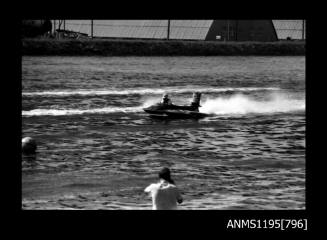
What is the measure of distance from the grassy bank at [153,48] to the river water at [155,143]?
88.2ft

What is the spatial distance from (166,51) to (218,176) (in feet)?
317

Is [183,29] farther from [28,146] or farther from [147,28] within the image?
[28,146]

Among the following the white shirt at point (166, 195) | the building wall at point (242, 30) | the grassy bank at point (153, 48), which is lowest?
the white shirt at point (166, 195)

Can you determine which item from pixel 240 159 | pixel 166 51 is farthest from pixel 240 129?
pixel 166 51

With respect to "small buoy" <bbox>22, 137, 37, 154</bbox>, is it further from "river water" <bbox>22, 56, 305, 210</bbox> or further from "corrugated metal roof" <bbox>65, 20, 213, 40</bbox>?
"corrugated metal roof" <bbox>65, 20, 213, 40</bbox>

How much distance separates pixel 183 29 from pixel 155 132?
93.2 meters

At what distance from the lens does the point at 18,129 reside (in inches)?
465

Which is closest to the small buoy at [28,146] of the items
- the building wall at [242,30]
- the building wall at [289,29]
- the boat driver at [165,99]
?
the boat driver at [165,99]

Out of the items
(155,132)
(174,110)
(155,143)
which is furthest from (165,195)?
(174,110)

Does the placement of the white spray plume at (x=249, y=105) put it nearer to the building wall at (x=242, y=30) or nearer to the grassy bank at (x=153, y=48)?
the grassy bank at (x=153, y=48)

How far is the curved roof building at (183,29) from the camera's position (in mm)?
132375

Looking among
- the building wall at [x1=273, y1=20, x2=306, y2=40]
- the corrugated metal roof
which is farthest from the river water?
the building wall at [x1=273, y1=20, x2=306, y2=40]

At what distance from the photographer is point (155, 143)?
38812 mm
